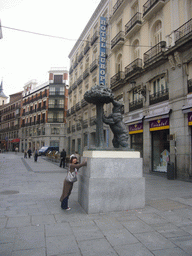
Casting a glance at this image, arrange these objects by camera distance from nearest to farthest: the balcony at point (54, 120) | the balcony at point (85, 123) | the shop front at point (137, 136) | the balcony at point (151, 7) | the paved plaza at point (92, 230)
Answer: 1. the paved plaza at point (92, 230)
2. the balcony at point (151, 7)
3. the shop front at point (137, 136)
4. the balcony at point (85, 123)
5. the balcony at point (54, 120)

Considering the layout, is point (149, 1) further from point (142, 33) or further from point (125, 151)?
point (125, 151)

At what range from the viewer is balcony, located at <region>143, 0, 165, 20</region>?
13.6 m

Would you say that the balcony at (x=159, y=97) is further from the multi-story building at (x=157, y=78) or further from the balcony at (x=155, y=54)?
the balcony at (x=155, y=54)

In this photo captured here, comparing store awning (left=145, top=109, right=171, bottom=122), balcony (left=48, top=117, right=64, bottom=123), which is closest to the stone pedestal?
store awning (left=145, top=109, right=171, bottom=122)

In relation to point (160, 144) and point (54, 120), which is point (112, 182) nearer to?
point (160, 144)

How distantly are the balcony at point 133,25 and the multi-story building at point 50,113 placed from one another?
107ft

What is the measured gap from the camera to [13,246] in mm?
3131

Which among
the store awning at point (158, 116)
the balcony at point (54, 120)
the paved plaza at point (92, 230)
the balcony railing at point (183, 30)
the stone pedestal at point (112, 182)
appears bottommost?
the paved plaza at point (92, 230)

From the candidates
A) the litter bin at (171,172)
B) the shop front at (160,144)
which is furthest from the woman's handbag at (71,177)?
the shop front at (160,144)

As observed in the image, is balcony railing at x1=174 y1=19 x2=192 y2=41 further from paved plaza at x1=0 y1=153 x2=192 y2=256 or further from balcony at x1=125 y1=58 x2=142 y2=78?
paved plaza at x1=0 y1=153 x2=192 y2=256

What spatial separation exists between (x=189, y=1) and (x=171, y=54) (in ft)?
10.6

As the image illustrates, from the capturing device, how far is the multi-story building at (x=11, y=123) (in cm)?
6154

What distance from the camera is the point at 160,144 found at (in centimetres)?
1402

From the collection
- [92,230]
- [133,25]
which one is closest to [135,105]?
[133,25]
